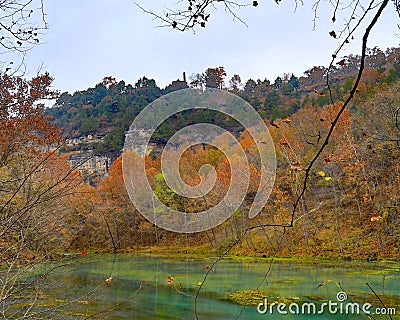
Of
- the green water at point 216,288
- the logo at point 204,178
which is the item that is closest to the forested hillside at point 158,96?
the logo at point 204,178

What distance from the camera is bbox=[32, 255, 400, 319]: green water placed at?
842 centimetres

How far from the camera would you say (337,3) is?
3.88ft

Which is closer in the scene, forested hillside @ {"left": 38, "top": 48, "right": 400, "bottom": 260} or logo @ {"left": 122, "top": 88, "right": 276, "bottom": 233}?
forested hillside @ {"left": 38, "top": 48, "right": 400, "bottom": 260}

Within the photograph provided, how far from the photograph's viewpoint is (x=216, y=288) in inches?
444

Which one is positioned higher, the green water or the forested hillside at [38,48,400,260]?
the forested hillside at [38,48,400,260]

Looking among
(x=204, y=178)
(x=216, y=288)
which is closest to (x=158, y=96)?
(x=204, y=178)

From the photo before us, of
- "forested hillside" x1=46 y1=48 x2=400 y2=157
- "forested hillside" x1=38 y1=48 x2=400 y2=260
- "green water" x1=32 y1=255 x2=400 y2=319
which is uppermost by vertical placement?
"forested hillside" x1=46 y1=48 x2=400 y2=157

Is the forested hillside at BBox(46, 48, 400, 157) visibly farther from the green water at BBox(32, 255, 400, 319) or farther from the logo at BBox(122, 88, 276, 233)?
the green water at BBox(32, 255, 400, 319)

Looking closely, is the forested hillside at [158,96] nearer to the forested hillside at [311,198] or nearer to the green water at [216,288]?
the forested hillside at [311,198]

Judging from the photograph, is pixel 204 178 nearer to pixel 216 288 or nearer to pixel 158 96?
pixel 216 288

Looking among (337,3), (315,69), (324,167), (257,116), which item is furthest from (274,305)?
(315,69)

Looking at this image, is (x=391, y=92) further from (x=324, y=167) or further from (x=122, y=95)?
(x=122, y=95)

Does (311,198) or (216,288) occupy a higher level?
(311,198)

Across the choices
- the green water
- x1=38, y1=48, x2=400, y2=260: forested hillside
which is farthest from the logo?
the green water
